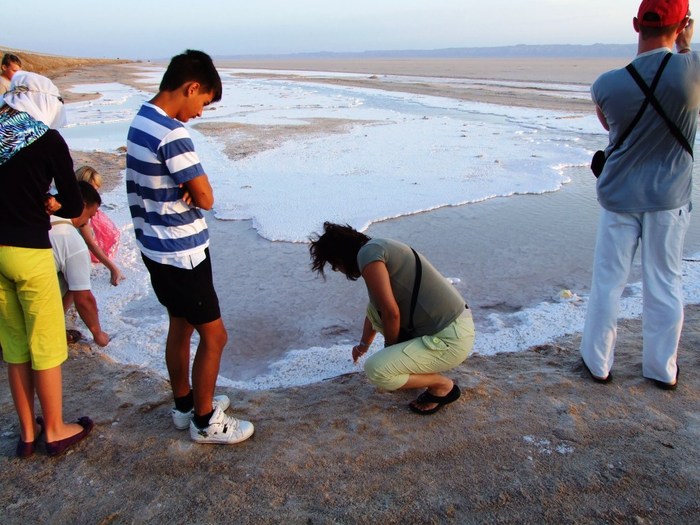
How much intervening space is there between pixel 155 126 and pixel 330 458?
5.51 ft

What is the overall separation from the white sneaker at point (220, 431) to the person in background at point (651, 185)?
205cm

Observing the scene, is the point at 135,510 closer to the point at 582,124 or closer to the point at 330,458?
the point at 330,458

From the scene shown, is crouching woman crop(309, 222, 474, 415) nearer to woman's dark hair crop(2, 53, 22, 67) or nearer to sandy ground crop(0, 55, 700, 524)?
sandy ground crop(0, 55, 700, 524)

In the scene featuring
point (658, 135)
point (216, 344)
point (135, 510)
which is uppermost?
point (658, 135)

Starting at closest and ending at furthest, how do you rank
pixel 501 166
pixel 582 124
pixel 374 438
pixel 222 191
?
pixel 374 438 < pixel 222 191 < pixel 501 166 < pixel 582 124

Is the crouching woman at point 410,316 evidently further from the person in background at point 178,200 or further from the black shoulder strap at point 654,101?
the black shoulder strap at point 654,101

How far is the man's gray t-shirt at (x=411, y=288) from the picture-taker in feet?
8.86

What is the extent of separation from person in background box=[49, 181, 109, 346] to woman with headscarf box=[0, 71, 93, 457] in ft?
3.64

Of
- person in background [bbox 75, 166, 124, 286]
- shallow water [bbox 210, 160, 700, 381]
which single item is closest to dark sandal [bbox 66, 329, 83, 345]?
person in background [bbox 75, 166, 124, 286]

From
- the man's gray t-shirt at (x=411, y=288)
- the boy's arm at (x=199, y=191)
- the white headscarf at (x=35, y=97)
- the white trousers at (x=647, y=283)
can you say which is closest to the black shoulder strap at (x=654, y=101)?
the white trousers at (x=647, y=283)

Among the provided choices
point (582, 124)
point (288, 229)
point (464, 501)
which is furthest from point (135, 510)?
point (582, 124)

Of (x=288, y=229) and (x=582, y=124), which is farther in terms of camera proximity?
(x=582, y=124)

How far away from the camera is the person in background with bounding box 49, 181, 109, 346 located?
3.51 m

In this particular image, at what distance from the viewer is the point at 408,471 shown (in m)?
2.47
